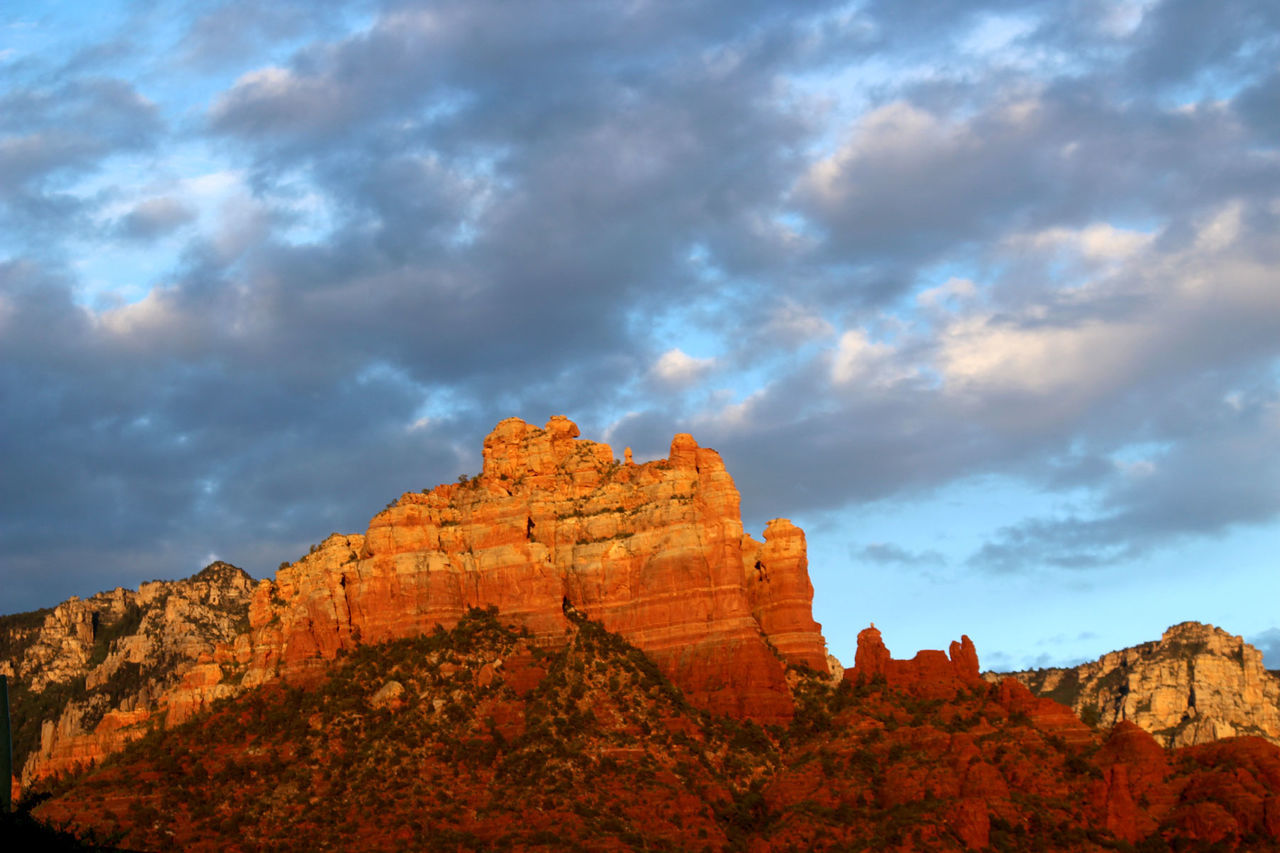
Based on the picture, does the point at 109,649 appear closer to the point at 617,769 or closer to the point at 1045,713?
the point at 617,769

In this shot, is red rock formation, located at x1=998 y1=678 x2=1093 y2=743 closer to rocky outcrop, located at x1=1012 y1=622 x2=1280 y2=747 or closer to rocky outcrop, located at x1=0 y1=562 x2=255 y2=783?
rocky outcrop, located at x1=1012 y1=622 x2=1280 y2=747

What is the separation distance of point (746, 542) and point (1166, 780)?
133ft

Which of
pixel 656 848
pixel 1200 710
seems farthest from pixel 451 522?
pixel 1200 710

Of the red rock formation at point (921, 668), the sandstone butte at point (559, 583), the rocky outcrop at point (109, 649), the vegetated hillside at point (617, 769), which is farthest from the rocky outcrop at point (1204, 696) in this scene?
the rocky outcrop at point (109, 649)

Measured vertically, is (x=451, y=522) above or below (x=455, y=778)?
above

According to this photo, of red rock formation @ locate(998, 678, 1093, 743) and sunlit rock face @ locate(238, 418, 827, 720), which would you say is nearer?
red rock formation @ locate(998, 678, 1093, 743)

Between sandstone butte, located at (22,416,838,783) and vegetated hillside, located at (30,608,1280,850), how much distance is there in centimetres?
260

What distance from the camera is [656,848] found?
4163 inches

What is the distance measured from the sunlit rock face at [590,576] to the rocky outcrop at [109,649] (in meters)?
25.1

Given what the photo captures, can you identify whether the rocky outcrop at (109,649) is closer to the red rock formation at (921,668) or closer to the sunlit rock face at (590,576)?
the sunlit rock face at (590,576)

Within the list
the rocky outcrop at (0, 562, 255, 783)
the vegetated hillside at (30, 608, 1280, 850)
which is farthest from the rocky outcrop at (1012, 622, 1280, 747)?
the rocky outcrop at (0, 562, 255, 783)

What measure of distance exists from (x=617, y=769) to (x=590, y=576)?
23.6 metres

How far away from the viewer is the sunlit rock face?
427 ft

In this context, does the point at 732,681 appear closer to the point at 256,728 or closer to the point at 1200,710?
the point at 256,728
